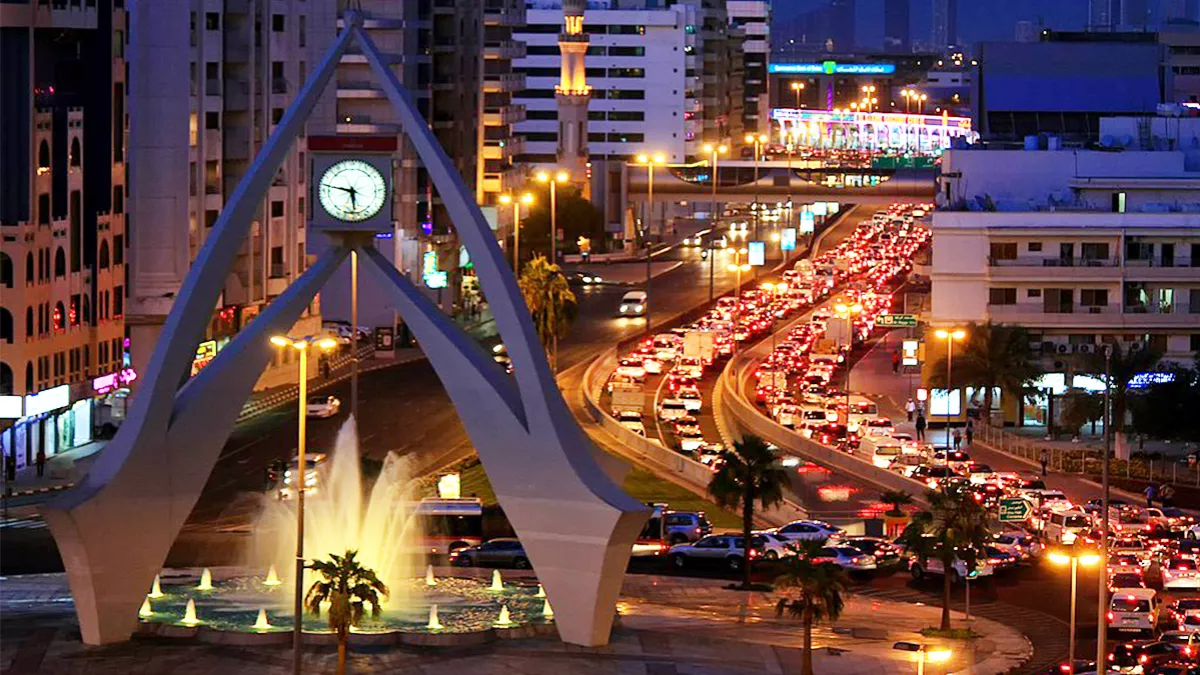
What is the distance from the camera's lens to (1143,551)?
77688 mm

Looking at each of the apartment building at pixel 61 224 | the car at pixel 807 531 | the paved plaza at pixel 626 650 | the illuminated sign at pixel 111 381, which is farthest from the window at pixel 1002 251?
the paved plaza at pixel 626 650

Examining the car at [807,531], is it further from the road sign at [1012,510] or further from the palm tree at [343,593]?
the palm tree at [343,593]

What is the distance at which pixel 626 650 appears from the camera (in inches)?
2271

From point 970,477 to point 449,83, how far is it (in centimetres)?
6450

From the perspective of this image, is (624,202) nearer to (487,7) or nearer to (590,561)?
(487,7)

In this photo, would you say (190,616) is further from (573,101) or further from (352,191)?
(573,101)

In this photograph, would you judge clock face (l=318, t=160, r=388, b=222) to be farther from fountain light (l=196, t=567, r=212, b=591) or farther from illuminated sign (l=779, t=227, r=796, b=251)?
illuminated sign (l=779, t=227, r=796, b=251)

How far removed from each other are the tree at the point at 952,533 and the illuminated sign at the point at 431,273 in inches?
2806

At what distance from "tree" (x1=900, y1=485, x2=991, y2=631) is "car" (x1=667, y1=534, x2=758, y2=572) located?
28.3 ft

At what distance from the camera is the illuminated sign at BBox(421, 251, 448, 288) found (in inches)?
5379

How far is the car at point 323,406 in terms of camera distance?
102188 mm

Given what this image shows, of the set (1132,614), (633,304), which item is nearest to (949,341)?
(1132,614)

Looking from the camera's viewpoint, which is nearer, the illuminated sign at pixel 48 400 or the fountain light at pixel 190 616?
the fountain light at pixel 190 616

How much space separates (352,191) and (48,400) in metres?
32.1
